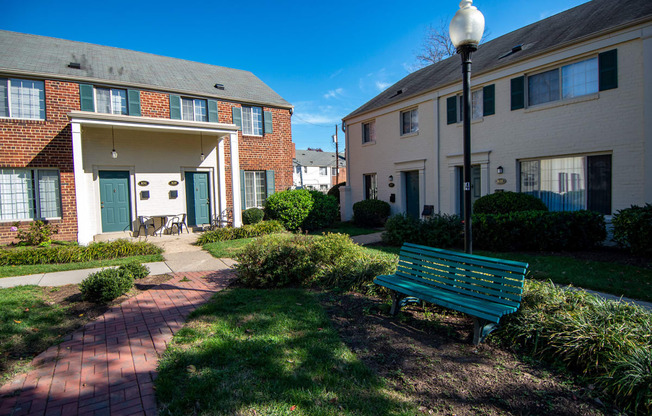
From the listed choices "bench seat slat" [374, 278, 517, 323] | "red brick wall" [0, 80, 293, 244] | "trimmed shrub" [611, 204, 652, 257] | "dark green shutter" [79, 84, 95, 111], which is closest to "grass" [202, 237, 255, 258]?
"bench seat slat" [374, 278, 517, 323]

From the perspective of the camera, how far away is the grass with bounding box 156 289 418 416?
2598 mm

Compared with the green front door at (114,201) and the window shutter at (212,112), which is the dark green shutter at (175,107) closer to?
the window shutter at (212,112)

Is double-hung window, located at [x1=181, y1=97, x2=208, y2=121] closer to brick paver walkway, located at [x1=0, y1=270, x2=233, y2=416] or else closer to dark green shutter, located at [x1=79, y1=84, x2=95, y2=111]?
dark green shutter, located at [x1=79, y1=84, x2=95, y2=111]

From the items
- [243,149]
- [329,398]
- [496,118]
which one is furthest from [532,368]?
[243,149]

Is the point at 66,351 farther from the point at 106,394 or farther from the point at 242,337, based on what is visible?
the point at 242,337

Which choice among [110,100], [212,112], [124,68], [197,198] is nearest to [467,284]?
[197,198]

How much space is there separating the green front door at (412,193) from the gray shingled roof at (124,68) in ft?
21.6

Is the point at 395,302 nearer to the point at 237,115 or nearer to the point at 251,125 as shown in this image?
the point at 237,115

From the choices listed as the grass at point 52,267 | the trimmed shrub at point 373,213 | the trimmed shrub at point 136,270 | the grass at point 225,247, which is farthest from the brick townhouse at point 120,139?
the trimmed shrub at point 136,270

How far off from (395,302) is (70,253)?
26.5 feet

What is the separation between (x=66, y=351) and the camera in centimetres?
356

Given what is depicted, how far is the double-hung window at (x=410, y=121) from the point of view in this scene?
1459 cm

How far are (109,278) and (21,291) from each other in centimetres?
192

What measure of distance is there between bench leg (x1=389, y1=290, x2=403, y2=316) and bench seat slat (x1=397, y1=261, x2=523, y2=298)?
0.42 meters
